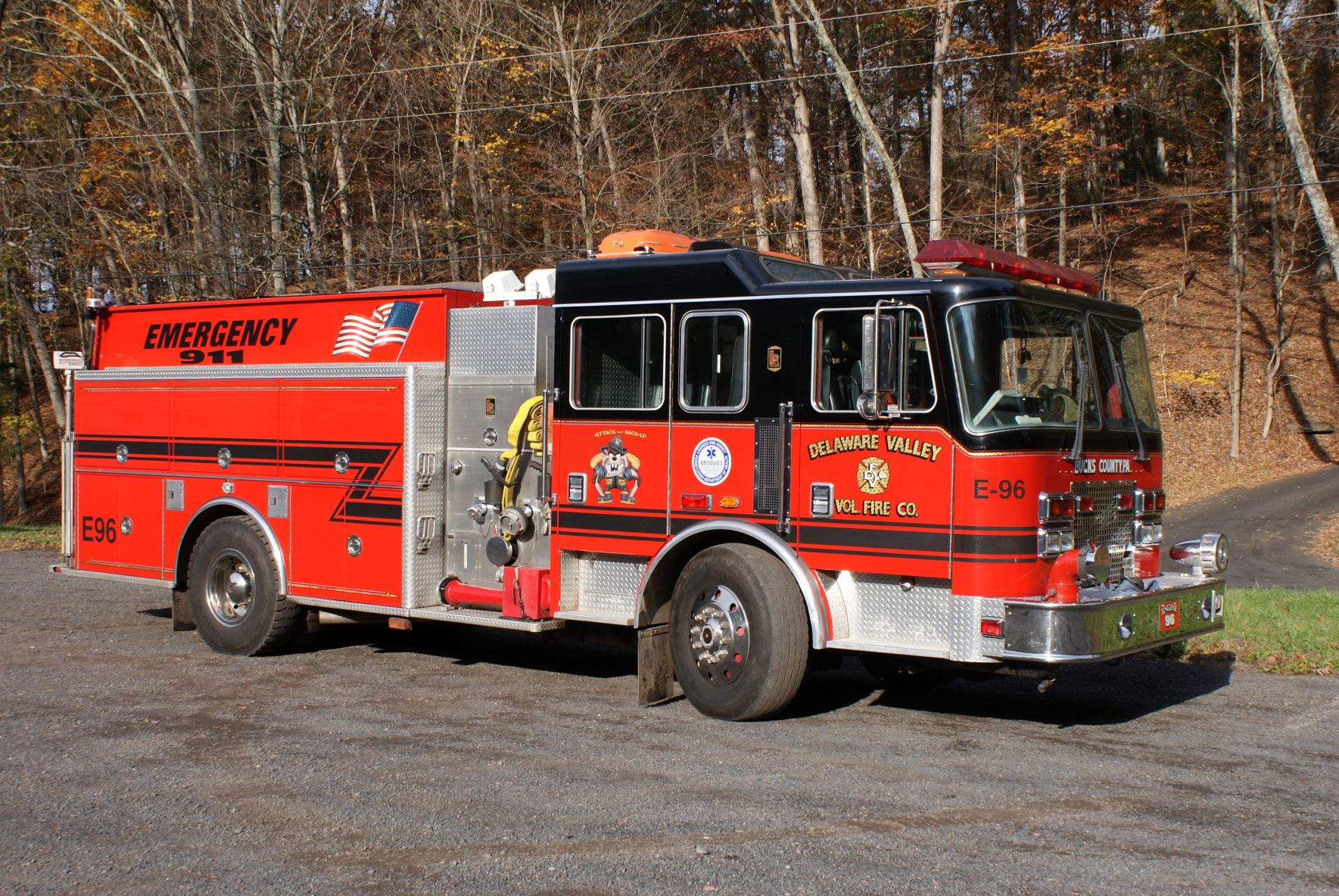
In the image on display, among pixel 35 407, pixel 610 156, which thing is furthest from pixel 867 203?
pixel 35 407

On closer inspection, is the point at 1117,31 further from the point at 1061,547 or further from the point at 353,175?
the point at 1061,547

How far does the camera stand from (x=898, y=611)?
721 cm

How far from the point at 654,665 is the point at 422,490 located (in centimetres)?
233

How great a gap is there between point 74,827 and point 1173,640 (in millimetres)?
6051

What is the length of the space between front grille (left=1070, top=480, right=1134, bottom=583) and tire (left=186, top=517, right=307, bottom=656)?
20.0 ft

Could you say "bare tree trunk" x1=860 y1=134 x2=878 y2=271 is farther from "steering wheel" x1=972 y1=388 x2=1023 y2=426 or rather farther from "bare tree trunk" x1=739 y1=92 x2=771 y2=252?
"steering wheel" x1=972 y1=388 x2=1023 y2=426

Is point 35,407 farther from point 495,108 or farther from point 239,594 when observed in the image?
point 239,594

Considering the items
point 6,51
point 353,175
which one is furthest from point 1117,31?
point 6,51

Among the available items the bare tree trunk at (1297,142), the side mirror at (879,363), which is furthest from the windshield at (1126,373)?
the bare tree trunk at (1297,142)

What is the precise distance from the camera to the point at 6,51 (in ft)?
90.7

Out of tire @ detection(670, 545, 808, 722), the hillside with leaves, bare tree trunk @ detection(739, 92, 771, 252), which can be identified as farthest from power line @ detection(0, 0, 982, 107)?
tire @ detection(670, 545, 808, 722)

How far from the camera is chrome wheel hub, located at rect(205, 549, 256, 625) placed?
10.1 meters

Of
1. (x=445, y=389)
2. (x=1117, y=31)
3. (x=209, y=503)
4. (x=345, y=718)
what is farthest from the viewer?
(x=1117, y=31)

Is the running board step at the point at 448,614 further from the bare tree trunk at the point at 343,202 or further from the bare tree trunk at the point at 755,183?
the bare tree trunk at the point at 343,202
